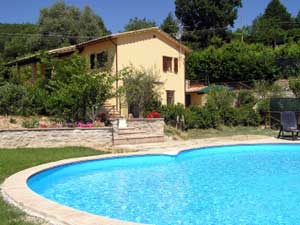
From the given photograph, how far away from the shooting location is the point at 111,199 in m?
→ 9.45

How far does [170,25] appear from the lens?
58.3 metres

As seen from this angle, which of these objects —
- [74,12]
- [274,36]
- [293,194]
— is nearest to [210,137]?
[293,194]

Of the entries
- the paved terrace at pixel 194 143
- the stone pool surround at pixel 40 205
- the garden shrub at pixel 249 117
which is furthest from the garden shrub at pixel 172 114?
the stone pool surround at pixel 40 205

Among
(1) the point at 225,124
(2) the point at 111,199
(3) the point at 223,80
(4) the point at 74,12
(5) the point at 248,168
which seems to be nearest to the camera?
(2) the point at 111,199

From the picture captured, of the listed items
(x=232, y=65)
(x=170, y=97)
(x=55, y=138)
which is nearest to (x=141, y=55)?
(x=170, y=97)

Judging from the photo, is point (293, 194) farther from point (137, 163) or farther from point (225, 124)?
point (225, 124)

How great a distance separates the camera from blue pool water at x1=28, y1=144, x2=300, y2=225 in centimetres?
808

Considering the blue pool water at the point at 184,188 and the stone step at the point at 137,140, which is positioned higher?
the stone step at the point at 137,140

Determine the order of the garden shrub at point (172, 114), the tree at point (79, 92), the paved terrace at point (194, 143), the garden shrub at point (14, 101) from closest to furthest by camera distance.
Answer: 1. the paved terrace at point (194, 143)
2. the tree at point (79, 92)
3. the garden shrub at point (14, 101)
4. the garden shrub at point (172, 114)

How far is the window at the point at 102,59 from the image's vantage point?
27413 mm

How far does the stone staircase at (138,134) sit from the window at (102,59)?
923cm

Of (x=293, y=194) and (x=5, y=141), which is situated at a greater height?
(x=5, y=141)

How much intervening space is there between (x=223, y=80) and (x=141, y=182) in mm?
29196

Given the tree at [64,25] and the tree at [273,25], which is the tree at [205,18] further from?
the tree at [64,25]
